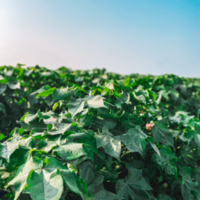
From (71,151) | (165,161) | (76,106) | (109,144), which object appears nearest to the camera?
(71,151)

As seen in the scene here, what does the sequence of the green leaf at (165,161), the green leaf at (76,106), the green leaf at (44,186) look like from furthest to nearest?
the green leaf at (165,161) → the green leaf at (76,106) → the green leaf at (44,186)

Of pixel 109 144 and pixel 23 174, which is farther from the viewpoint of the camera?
pixel 109 144

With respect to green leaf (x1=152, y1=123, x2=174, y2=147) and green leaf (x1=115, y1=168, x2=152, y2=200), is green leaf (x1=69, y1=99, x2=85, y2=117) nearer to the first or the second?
green leaf (x1=115, y1=168, x2=152, y2=200)

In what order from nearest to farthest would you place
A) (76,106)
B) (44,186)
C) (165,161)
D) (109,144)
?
1. (44,186)
2. (109,144)
3. (76,106)
4. (165,161)

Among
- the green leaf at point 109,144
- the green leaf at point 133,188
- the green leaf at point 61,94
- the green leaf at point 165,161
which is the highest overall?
the green leaf at point 61,94

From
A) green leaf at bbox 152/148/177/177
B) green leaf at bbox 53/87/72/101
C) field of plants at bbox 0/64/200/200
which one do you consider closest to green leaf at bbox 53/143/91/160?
field of plants at bbox 0/64/200/200

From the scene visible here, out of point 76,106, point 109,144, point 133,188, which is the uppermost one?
point 76,106

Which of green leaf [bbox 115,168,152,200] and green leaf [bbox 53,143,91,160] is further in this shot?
green leaf [bbox 115,168,152,200]

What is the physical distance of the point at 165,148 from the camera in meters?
1.70

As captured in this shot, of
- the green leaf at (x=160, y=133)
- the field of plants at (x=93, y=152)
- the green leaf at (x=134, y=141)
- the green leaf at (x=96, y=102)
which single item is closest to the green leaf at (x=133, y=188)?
the field of plants at (x=93, y=152)

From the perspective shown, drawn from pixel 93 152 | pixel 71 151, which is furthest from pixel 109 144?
pixel 71 151

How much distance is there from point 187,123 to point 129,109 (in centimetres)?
87

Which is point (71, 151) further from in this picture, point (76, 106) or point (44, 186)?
point (76, 106)

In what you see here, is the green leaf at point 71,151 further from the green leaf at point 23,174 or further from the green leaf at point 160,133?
the green leaf at point 160,133
